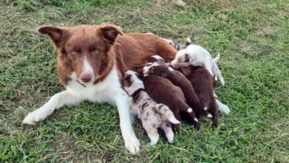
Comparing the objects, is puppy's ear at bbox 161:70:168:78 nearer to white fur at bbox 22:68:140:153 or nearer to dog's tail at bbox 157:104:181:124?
white fur at bbox 22:68:140:153

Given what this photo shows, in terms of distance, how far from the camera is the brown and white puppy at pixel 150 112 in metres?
3.66

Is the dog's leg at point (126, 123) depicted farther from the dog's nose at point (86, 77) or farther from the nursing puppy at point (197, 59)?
the nursing puppy at point (197, 59)

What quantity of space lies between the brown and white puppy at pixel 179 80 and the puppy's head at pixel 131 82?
0.18 meters

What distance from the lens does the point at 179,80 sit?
4.20 meters

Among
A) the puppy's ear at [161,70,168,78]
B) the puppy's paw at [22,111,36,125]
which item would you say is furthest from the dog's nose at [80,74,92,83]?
the puppy's ear at [161,70,168,78]

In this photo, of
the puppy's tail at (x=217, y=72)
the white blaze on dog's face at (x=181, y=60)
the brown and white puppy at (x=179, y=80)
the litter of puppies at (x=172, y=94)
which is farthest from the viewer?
the puppy's tail at (x=217, y=72)

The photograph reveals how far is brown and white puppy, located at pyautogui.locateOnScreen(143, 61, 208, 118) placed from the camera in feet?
13.1

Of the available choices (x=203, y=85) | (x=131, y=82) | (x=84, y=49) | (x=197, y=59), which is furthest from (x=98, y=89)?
(x=197, y=59)

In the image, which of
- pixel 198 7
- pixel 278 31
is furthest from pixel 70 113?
pixel 278 31

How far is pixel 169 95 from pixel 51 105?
4.79 feet

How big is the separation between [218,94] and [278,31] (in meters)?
3.29

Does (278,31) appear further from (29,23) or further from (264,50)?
(29,23)

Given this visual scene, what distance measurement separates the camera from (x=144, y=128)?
12.6ft

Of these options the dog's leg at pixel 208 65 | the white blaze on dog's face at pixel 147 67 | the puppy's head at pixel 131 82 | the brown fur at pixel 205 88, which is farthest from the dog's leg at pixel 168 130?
the dog's leg at pixel 208 65
